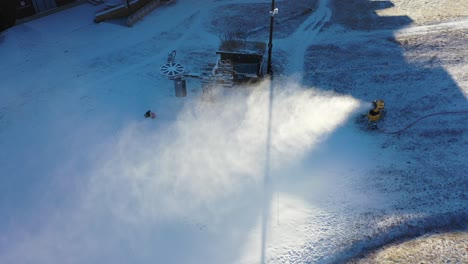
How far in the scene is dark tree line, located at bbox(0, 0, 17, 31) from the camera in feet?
68.7

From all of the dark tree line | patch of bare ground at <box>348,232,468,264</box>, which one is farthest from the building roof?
the dark tree line

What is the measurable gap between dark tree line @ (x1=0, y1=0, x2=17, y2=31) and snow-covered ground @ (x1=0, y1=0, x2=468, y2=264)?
1.88 m

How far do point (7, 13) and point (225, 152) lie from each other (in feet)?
59.3

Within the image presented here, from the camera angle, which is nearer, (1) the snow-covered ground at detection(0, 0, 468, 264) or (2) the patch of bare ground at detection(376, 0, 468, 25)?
(1) the snow-covered ground at detection(0, 0, 468, 264)

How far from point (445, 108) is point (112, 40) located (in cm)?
1822

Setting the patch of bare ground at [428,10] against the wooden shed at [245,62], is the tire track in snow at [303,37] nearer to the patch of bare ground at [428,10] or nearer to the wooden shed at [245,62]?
the wooden shed at [245,62]

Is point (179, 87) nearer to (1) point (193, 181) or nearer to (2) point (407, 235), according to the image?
(1) point (193, 181)

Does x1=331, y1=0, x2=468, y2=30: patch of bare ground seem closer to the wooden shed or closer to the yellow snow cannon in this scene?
the wooden shed

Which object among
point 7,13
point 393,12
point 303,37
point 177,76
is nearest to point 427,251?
point 177,76

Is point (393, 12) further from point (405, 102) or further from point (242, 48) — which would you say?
point (242, 48)

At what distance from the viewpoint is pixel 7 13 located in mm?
21172

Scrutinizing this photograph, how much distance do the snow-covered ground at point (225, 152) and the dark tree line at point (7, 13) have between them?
73.9 inches

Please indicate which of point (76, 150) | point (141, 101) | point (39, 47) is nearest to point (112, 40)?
point (39, 47)

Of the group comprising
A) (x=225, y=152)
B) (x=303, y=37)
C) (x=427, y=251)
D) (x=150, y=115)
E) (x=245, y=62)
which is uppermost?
(x=245, y=62)
